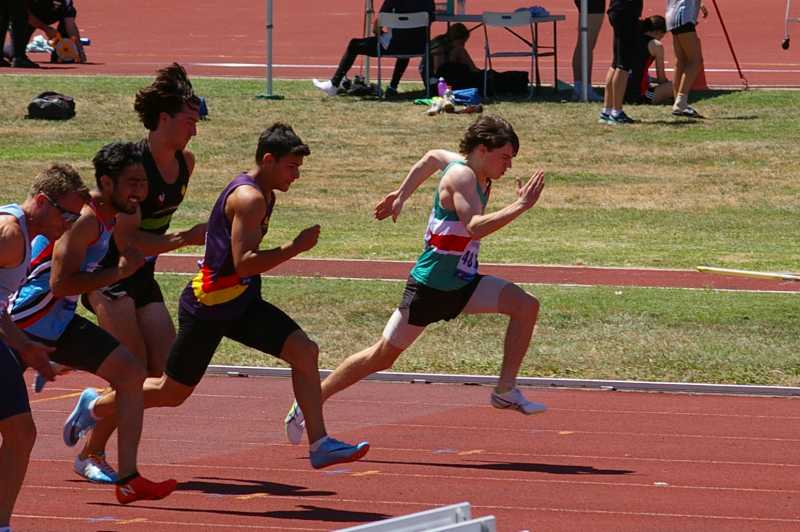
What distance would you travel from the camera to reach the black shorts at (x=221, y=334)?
816 centimetres

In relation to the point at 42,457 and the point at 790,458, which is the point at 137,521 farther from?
the point at 790,458

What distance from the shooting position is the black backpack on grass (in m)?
24.4

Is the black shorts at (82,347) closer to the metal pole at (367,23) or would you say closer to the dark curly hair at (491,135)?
the dark curly hair at (491,135)

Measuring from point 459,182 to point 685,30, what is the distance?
13.8 meters

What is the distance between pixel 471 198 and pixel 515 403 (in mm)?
1153

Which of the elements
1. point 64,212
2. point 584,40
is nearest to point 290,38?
point 584,40

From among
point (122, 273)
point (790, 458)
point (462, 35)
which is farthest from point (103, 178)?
point (462, 35)

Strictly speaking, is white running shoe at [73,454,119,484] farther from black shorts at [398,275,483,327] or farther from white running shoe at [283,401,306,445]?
black shorts at [398,275,483,327]


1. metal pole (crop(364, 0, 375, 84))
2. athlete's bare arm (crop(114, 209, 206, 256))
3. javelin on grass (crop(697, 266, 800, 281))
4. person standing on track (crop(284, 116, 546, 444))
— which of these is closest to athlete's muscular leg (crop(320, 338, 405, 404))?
person standing on track (crop(284, 116, 546, 444))

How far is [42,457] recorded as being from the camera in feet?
29.8

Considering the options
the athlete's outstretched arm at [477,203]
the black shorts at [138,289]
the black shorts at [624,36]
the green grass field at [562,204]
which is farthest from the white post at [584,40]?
the black shorts at [138,289]

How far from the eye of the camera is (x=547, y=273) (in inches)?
619

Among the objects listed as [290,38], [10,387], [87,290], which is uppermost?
[87,290]

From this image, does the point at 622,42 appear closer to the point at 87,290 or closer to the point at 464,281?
the point at 464,281
